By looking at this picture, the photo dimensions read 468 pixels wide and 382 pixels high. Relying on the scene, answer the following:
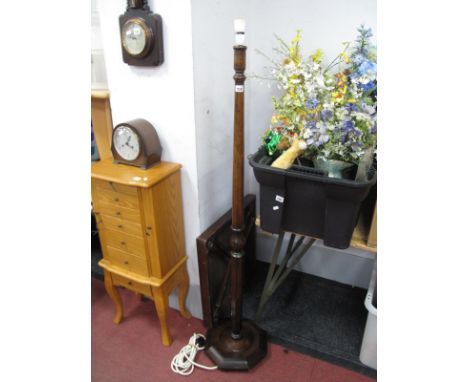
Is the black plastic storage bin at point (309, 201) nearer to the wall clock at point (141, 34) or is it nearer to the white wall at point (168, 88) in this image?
the white wall at point (168, 88)

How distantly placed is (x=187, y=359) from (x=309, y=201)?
946mm

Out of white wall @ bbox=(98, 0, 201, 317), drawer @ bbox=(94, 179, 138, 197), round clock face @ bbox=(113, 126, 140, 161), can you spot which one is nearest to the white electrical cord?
white wall @ bbox=(98, 0, 201, 317)

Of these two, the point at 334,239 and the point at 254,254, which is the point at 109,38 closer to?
the point at 334,239

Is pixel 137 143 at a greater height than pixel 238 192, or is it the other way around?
pixel 137 143

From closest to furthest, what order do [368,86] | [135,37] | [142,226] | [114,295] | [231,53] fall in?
[368,86]
[135,37]
[142,226]
[231,53]
[114,295]

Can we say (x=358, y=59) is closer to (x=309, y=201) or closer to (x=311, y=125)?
(x=311, y=125)

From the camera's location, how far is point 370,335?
138cm

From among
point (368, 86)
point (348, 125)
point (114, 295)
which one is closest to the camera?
point (348, 125)

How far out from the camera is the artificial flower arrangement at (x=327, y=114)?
1.05 metres

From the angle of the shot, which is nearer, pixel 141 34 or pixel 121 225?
pixel 141 34

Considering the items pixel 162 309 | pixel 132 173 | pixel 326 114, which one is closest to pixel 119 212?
pixel 132 173

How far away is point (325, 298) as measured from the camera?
5.96 ft
